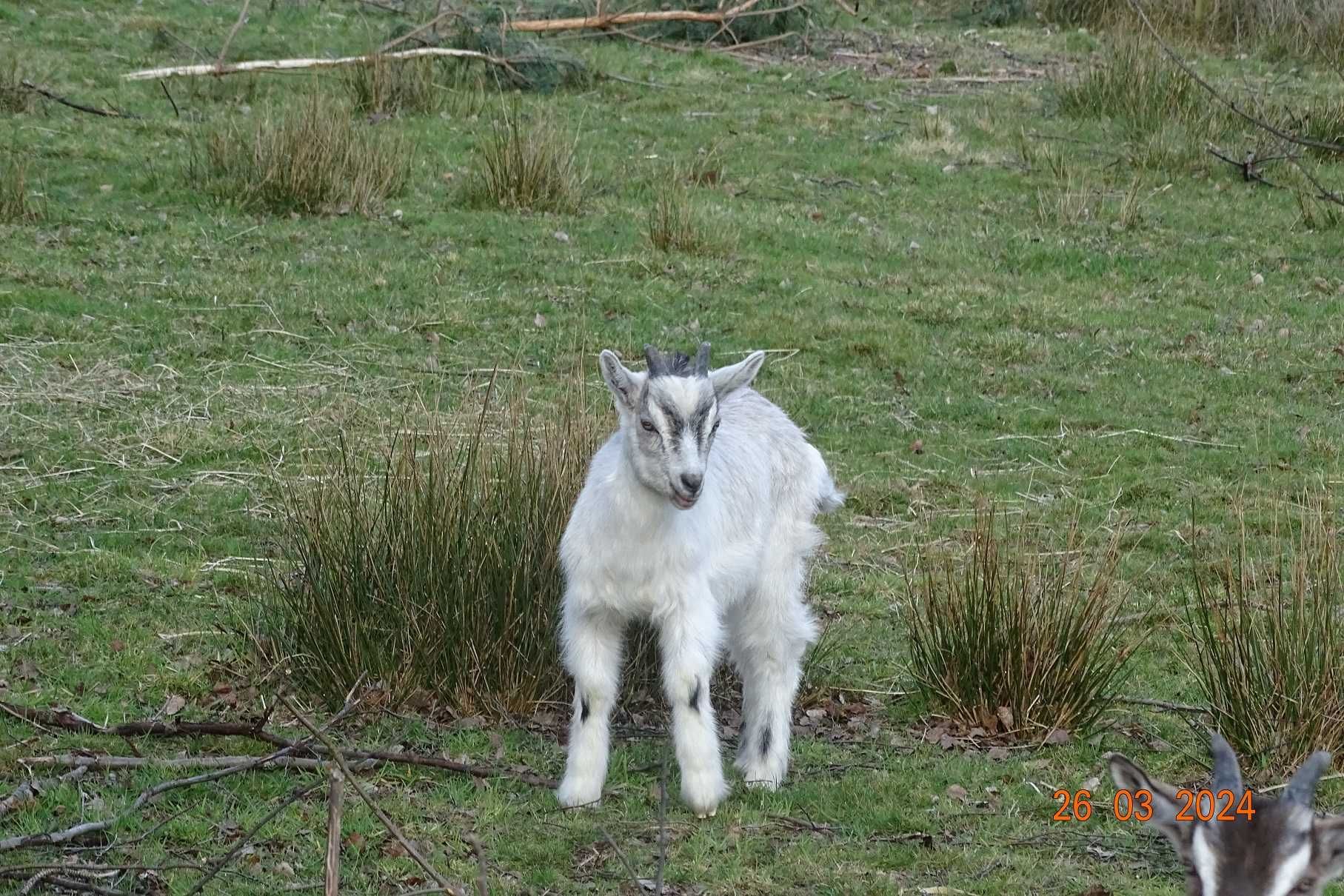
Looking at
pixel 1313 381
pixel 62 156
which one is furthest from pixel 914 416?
pixel 62 156

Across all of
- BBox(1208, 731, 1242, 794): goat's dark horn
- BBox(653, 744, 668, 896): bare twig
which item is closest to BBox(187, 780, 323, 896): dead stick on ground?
BBox(653, 744, 668, 896): bare twig

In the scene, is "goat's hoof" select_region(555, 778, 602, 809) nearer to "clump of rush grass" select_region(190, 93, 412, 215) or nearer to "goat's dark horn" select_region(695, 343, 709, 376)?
"goat's dark horn" select_region(695, 343, 709, 376)

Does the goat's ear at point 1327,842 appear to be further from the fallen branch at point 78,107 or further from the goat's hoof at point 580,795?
the fallen branch at point 78,107

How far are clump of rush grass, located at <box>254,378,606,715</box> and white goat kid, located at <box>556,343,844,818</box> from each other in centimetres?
76

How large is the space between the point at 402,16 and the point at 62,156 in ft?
23.8

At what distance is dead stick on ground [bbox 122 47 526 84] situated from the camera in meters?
18.6

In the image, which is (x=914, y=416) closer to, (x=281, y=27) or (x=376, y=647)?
(x=376, y=647)

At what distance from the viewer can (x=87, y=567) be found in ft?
29.4

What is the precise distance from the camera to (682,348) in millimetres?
13133

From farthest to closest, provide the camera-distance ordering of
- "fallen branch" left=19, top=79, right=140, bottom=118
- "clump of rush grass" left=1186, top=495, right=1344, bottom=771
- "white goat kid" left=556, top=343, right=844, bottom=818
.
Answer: "fallen branch" left=19, top=79, right=140, bottom=118, "clump of rush grass" left=1186, top=495, right=1344, bottom=771, "white goat kid" left=556, top=343, right=844, bottom=818

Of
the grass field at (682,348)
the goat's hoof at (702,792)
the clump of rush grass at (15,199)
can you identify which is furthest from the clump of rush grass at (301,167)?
the goat's hoof at (702,792)

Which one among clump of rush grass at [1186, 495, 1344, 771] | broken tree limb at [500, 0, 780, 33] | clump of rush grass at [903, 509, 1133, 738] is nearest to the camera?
clump of rush grass at [1186, 495, 1344, 771]

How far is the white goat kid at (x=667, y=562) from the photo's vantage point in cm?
642

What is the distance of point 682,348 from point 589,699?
6.70 m
